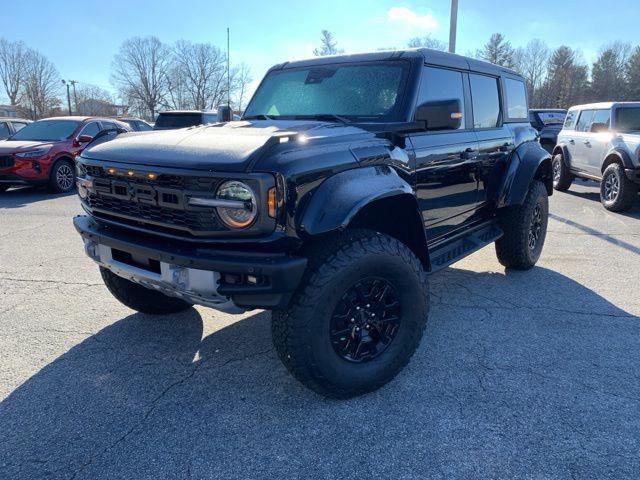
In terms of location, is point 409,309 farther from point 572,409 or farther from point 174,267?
point 174,267

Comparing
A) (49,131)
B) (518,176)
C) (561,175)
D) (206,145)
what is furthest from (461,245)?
(49,131)

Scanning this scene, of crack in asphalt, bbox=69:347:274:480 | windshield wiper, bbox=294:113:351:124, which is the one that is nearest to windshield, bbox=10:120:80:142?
windshield wiper, bbox=294:113:351:124

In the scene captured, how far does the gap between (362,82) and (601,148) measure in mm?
7521

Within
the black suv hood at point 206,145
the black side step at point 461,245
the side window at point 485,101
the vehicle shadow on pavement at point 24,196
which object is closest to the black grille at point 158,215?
the black suv hood at point 206,145

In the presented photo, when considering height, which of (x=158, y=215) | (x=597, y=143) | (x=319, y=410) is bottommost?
(x=319, y=410)

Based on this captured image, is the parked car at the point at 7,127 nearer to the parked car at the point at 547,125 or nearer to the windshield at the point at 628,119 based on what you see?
the windshield at the point at 628,119

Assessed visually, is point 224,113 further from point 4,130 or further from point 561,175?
point 4,130

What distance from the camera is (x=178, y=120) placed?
37.5 ft

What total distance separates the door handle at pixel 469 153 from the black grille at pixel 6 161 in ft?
31.6

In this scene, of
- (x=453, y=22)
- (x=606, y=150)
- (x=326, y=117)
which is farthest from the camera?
(x=453, y=22)

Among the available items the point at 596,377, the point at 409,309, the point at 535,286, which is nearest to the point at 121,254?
the point at 409,309

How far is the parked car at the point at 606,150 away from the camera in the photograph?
8117 mm

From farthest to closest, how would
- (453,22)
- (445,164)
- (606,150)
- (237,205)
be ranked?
(453,22)
(606,150)
(445,164)
(237,205)

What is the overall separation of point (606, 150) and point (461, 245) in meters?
6.54
